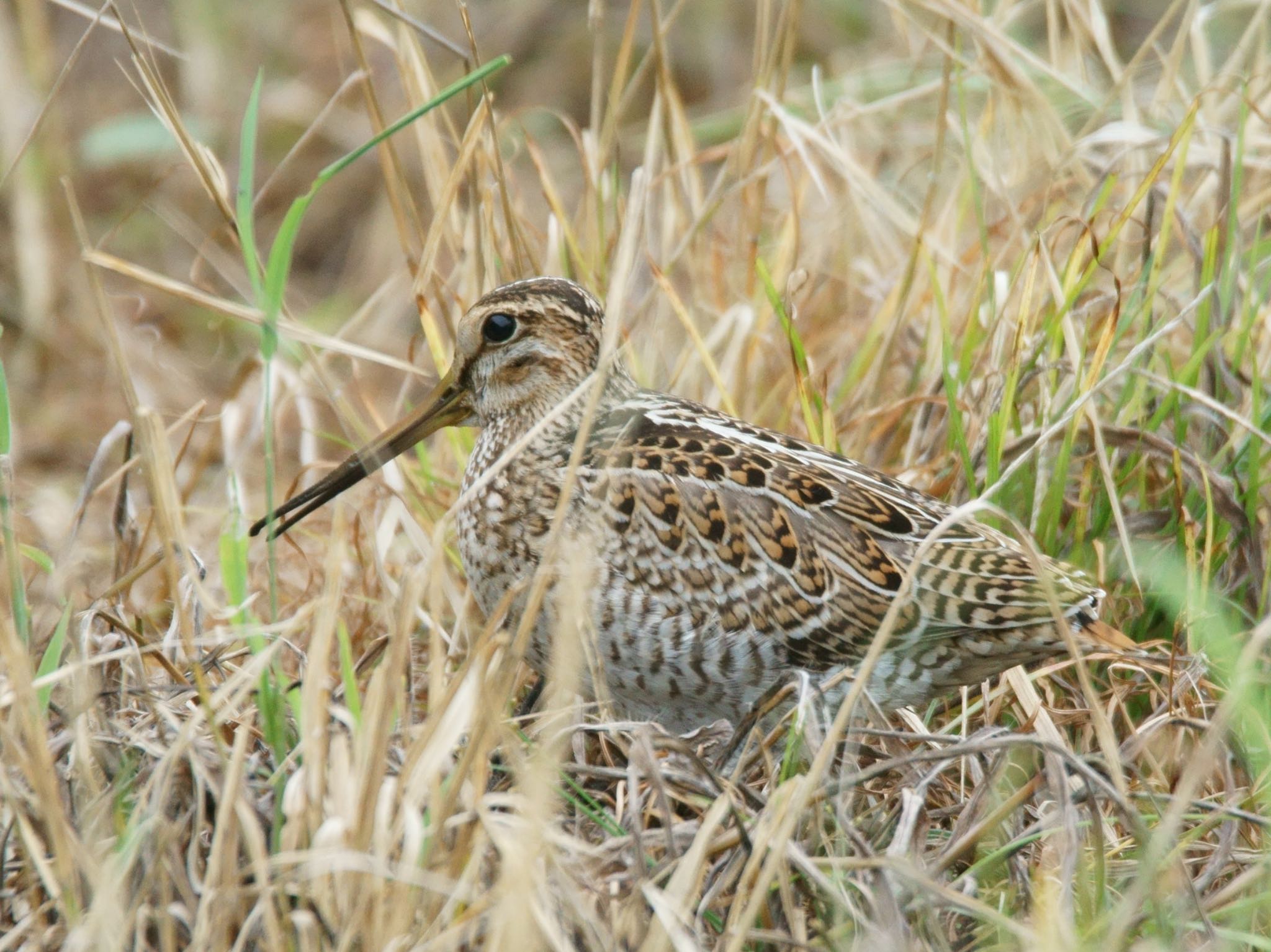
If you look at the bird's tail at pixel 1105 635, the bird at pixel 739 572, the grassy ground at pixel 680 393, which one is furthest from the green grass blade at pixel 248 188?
the bird's tail at pixel 1105 635

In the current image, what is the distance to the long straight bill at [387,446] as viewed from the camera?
3.10 m

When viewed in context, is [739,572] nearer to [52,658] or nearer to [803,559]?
[803,559]

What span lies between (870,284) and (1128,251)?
2.63 feet

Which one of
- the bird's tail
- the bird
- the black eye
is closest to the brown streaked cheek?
the black eye

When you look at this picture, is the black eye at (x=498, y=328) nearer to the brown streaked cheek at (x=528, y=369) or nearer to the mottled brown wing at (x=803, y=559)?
the brown streaked cheek at (x=528, y=369)

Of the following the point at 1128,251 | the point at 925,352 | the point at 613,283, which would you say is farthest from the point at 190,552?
the point at 1128,251

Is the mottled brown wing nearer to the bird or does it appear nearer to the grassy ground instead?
the bird

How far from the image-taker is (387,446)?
3256 mm

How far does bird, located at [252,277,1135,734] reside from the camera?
2.93 metres

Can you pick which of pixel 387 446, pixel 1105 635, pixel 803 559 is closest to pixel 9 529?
pixel 387 446

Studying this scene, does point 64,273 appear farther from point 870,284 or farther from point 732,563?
point 732,563

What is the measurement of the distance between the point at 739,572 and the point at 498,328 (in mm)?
739

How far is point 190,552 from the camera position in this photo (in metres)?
2.69

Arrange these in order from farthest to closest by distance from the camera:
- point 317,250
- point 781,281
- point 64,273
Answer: point 317,250 < point 64,273 < point 781,281
